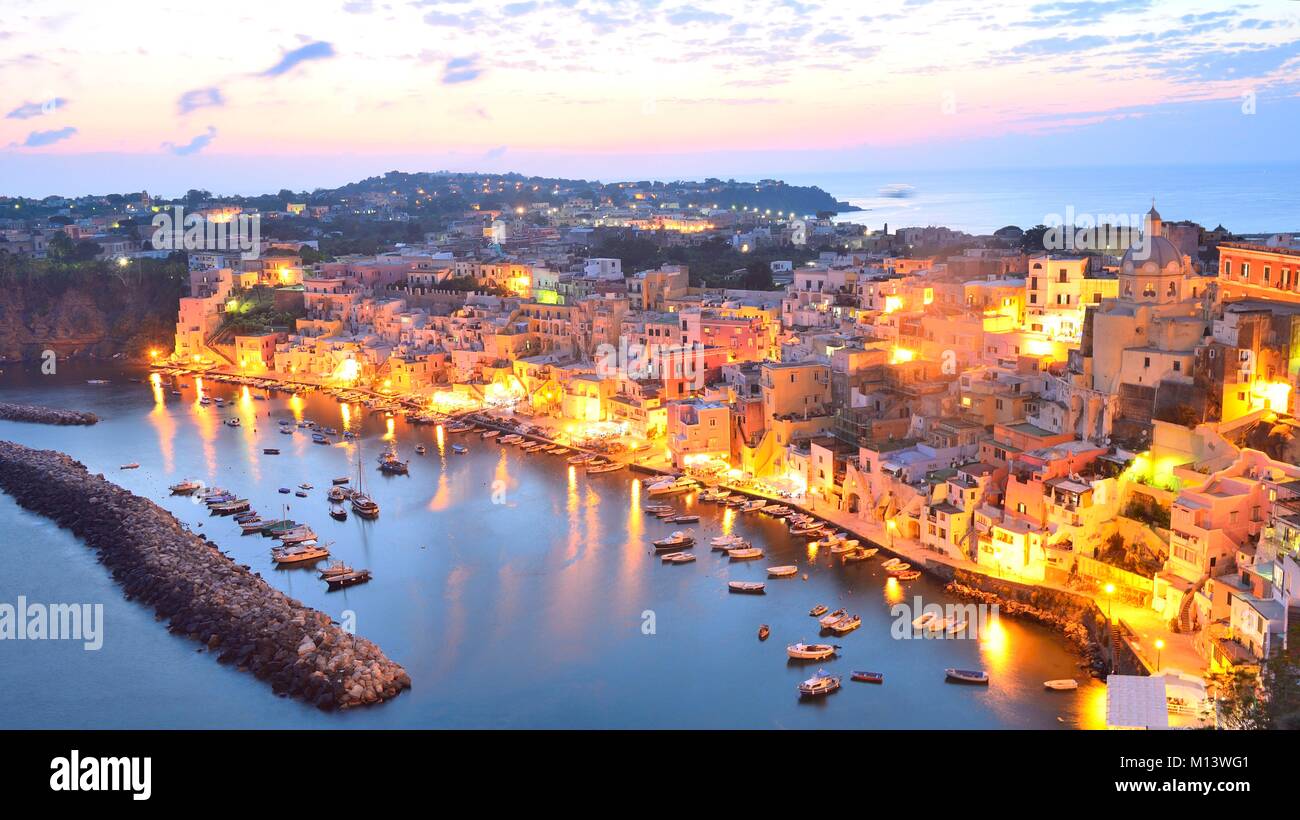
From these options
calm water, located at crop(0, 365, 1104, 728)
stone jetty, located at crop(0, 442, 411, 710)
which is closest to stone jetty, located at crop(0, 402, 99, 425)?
calm water, located at crop(0, 365, 1104, 728)

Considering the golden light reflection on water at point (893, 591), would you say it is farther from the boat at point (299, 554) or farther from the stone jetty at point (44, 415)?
the stone jetty at point (44, 415)

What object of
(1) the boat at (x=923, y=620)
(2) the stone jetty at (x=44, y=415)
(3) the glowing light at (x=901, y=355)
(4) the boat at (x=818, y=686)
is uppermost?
(3) the glowing light at (x=901, y=355)

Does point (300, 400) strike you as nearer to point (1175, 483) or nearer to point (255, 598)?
point (255, 598)

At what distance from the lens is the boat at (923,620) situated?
7.24 metres

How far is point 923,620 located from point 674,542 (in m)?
2.33

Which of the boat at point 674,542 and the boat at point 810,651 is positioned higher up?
the boat at point 674,542

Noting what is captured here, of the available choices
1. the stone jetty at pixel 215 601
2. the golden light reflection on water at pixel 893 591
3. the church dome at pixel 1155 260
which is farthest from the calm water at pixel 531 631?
the church dome at pixel 1155 260

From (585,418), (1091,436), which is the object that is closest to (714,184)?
(585,418)

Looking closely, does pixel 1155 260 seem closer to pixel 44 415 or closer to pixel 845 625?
pixel 845 625

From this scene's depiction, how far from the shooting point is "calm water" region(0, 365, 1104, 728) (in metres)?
6.32

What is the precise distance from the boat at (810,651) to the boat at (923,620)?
0.63m

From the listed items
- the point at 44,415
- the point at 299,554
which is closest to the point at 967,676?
the point at 299,554

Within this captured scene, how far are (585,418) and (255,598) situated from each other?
5.81m

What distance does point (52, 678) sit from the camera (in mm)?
6957
